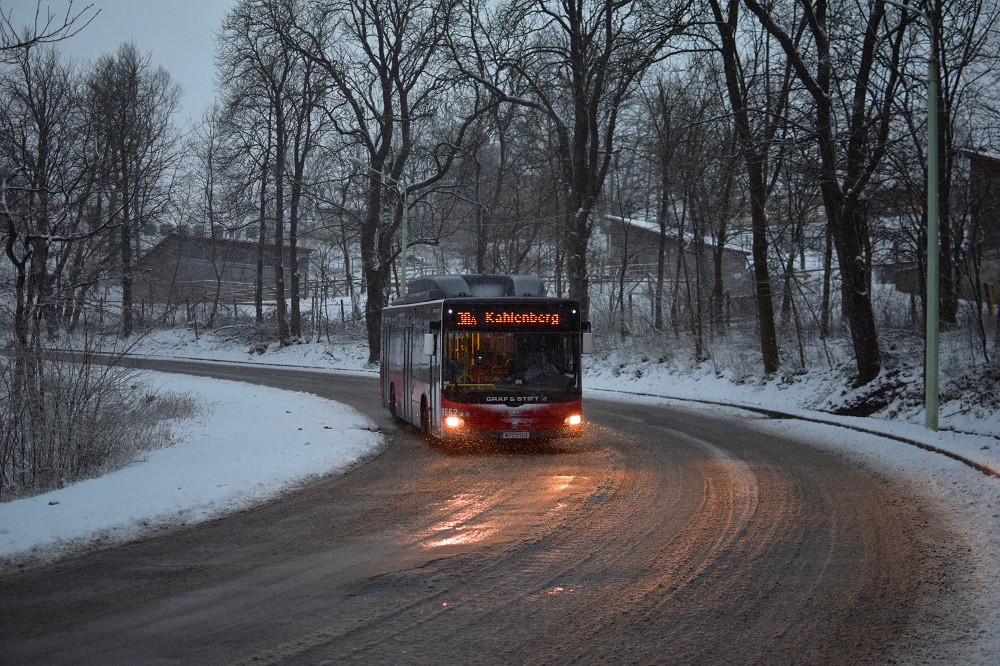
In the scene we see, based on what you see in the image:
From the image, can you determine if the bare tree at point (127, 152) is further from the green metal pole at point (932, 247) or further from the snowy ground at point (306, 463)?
the green metal pole at point (932, 247)

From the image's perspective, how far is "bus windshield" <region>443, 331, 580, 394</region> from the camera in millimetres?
15578

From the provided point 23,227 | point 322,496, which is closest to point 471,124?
point 23,227

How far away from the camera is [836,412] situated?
2123 cm

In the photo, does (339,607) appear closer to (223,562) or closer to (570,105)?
(223,562)

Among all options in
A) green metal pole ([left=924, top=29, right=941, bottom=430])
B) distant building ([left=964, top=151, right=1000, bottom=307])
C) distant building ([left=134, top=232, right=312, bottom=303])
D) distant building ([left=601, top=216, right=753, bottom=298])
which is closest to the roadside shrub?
green metal pole ([left=924, top=29, right=941, bottom=430])

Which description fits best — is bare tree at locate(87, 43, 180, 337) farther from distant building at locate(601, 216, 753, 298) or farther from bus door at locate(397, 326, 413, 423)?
distant building at locate(601, 216, 753, 298)

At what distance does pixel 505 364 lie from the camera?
15.7 m

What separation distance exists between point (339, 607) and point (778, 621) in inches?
115

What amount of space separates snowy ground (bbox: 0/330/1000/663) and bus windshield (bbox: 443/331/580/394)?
2154 millimetres

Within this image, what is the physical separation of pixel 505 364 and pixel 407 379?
3949 millimetres

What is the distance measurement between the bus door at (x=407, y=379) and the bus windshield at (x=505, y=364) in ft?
10.4

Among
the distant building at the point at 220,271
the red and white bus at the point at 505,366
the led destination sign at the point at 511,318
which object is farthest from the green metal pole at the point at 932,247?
the distant building at the point at 220,271

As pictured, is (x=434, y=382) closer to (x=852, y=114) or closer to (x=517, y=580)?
(x=517, y=580)

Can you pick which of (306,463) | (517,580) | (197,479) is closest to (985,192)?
(306,463)
